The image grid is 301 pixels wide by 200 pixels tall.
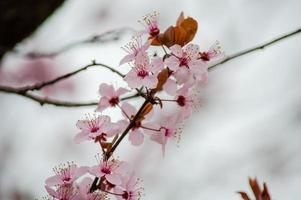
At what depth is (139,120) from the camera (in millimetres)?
1034

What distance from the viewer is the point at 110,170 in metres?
0.95

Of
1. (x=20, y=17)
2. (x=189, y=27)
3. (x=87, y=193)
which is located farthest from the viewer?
(x=20, y=17)

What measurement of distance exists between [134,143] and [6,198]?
7.17 feet

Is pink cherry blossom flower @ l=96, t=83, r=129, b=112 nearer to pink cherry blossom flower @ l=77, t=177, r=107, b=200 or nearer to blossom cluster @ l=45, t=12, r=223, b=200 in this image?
blossom cluster @ l=45, t=12, r=223, b=200

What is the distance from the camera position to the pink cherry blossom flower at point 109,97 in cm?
110

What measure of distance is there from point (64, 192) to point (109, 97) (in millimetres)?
254

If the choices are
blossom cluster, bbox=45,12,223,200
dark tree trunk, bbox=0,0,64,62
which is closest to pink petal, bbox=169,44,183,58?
blossom cluster, bbox=45,12,223,200

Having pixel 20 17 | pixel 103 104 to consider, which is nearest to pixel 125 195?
pixel 103 104

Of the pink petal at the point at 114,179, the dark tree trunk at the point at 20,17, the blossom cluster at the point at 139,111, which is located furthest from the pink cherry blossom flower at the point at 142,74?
the dark tree trunk at the point at 20,17

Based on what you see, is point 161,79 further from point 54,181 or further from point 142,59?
point 54,181

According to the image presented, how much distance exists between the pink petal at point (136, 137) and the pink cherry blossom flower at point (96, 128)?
0.05m

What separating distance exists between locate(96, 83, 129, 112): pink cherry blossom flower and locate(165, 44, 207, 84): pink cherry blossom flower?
146 millimetres

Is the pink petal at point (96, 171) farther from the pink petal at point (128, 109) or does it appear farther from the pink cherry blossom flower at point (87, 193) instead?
the pink petal at point (128, 109)

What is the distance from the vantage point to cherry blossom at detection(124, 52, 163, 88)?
3.20 feet
